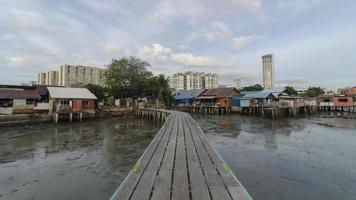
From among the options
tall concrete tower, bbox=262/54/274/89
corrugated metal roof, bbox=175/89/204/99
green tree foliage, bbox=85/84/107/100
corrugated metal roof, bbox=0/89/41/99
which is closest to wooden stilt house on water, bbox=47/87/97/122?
corrugated metal roof, bbox=0/89/41/99

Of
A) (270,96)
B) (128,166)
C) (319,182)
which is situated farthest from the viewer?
(270,96)

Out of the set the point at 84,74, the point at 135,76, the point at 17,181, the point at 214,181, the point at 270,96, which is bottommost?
the point at 17,181

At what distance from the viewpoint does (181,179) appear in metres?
4.60

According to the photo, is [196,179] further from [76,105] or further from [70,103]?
[76,105]

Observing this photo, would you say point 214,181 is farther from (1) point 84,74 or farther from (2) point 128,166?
(1) point 84,74

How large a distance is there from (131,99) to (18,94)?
21910 millimetres

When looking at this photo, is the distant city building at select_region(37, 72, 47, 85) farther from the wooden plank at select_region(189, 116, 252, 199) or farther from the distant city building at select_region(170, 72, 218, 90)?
the wooden plank at select_region(189, 116, 252, 199)

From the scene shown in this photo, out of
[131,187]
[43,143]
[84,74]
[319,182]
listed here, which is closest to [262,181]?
[319,182]

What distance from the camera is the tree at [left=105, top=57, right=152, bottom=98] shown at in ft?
137

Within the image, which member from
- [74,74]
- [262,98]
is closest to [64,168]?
[262,98]

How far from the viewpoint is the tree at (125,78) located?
137ft

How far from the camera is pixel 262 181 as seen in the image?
23.8 feet

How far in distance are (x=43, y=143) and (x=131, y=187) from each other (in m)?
13.4

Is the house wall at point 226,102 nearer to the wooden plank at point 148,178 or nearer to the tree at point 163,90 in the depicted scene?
the tree at point 163,90
